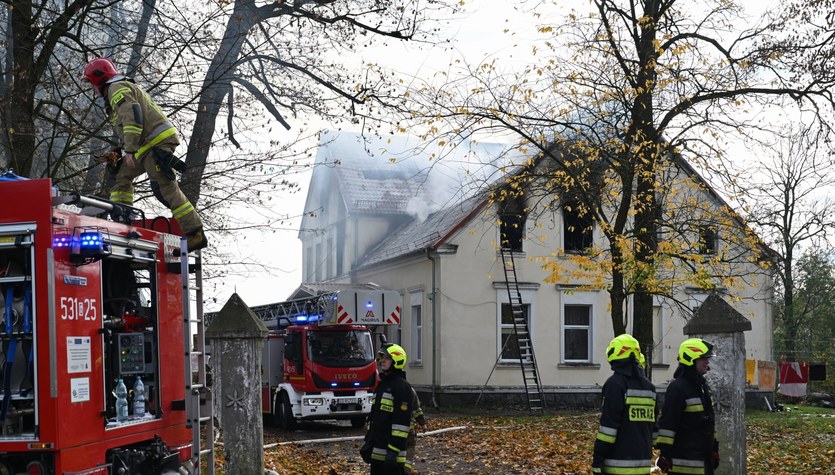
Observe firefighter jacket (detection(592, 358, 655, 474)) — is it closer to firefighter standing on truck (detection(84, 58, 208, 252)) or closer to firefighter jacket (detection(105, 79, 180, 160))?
firefighter standing on truck (detection(84, 58, 208, 252))

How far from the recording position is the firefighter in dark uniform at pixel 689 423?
7309 mm

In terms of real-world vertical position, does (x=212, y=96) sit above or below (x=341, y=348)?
above

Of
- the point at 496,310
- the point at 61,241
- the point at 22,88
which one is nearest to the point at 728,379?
the point at 61,241

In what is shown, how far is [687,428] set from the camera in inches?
289

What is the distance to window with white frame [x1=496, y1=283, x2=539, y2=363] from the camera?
27266 mm

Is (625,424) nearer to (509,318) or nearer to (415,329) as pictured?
(509,318)

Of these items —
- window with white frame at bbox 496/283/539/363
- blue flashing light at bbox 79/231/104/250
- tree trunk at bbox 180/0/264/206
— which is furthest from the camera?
Answer: window with white frame at bbox 496/283/539/363

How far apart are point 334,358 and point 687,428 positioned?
13.5 meters

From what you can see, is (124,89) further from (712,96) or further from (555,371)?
(555,371)

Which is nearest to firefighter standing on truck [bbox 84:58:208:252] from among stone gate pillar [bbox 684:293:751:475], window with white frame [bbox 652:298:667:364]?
stone gate pillar [bbox 684:293:751:475]

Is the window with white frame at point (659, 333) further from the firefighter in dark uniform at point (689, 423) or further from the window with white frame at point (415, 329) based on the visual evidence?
the firefighter in dark uniform at point (689, 423)

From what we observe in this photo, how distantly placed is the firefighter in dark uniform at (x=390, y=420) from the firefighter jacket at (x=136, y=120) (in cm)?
273

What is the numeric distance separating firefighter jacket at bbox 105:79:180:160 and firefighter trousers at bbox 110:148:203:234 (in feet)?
0.32

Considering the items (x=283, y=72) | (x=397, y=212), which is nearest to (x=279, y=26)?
(x=283, y=72)
